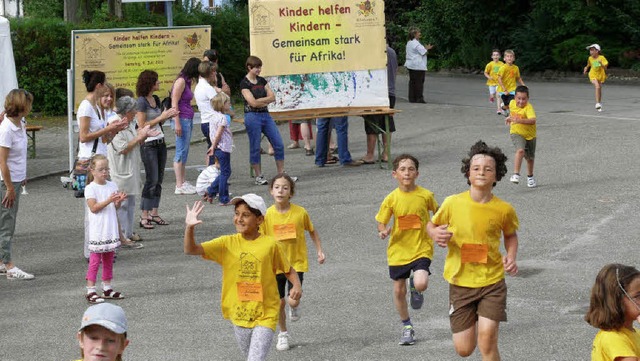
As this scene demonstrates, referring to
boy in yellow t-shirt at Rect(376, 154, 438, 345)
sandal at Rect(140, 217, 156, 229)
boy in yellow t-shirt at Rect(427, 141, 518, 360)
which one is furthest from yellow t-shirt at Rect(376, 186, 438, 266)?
sandal at Rect(140, 217, 156, 229)

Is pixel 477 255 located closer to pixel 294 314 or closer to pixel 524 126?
pixel 294 314

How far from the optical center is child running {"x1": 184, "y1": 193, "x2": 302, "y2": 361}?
307 inches

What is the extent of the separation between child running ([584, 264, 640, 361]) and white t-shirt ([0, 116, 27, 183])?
7.55m

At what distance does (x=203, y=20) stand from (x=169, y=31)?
45.3 feet

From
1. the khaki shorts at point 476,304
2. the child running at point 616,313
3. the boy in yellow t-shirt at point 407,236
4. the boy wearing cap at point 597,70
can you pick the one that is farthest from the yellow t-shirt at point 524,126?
the child running at point 616,313

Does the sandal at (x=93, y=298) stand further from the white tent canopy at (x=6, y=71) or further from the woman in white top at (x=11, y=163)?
the white tent canopy at (x=6, y=71)

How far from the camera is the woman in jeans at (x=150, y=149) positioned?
569 inches

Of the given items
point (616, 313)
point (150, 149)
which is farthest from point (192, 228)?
point (150, 149)

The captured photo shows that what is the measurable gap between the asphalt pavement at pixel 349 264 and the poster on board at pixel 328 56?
1168 mm

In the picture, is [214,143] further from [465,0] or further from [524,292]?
[465,0]

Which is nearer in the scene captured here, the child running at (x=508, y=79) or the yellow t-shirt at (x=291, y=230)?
the yellow t-shirt at (x=291, y=230)

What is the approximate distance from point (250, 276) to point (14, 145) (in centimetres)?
505

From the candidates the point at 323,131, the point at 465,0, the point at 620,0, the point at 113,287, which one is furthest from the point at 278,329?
the point at 465,0

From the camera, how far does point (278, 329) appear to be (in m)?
9.98
